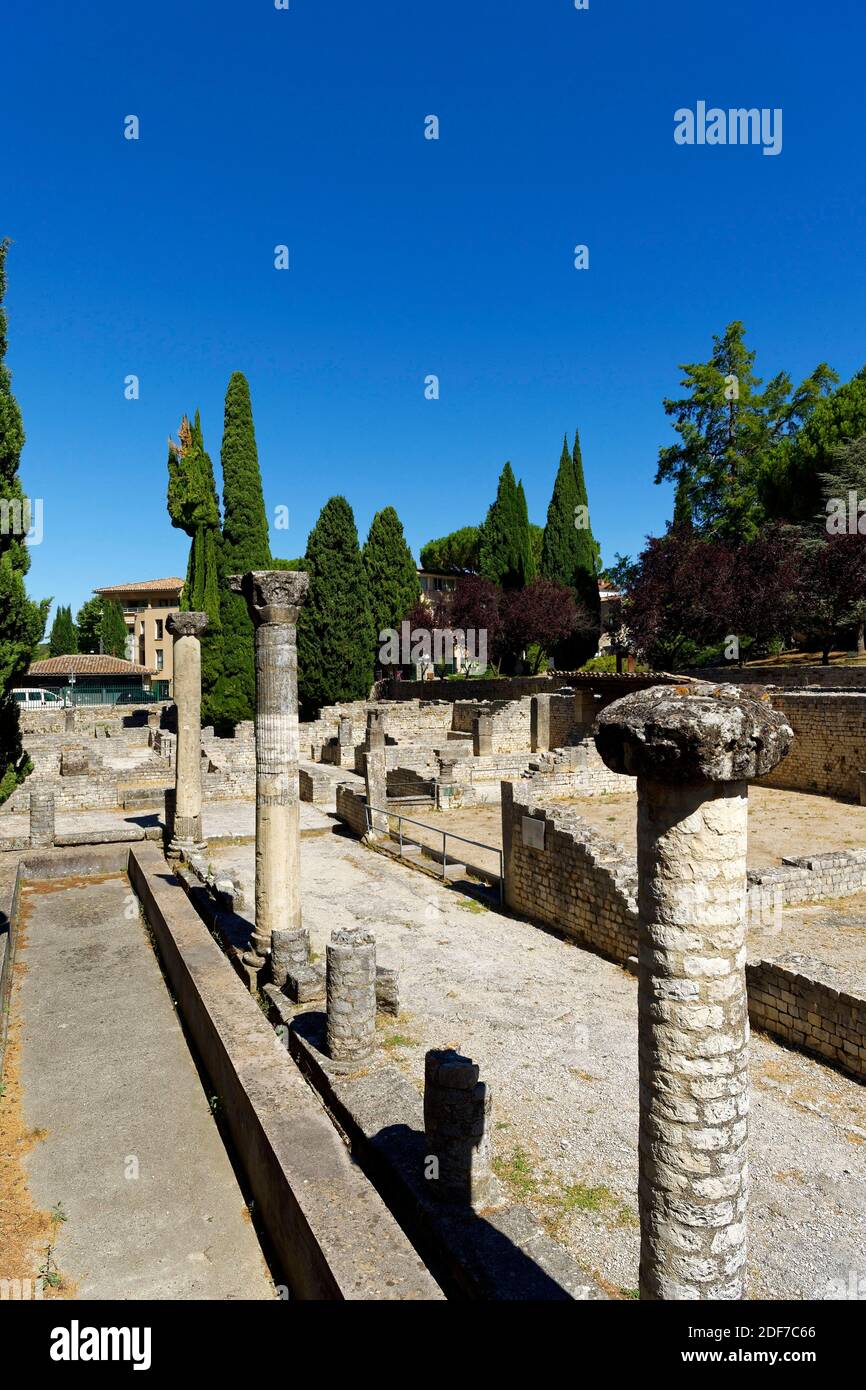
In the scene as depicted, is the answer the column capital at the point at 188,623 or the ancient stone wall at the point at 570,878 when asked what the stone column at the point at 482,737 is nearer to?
the column capital at the point at 188,623

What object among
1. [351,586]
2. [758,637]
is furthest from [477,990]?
[351,586]

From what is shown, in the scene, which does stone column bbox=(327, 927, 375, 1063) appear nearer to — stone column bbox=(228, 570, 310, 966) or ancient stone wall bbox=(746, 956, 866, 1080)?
stone column bbox=(228, 570, 310, 966)

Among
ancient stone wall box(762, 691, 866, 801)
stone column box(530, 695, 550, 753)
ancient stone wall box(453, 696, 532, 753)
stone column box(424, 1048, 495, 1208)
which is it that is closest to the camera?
stone column box(424, 1048, 495, 1208)

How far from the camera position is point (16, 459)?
959 centimetres

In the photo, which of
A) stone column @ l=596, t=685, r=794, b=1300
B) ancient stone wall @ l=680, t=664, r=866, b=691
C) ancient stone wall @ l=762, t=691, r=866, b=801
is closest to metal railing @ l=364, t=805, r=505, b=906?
stone column @ l=596, t=685, r=794, b=1300

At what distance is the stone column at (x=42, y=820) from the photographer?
16.0 meters

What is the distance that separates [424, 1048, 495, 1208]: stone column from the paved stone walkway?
122cm

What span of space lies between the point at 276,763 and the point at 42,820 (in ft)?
30.9

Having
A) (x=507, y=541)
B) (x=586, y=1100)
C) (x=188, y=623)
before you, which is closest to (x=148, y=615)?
(x=507, y=541)

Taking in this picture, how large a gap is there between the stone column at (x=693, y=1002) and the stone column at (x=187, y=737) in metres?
12.7

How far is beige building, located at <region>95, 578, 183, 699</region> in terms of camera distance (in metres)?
63.7

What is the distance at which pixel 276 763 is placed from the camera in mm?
8891
